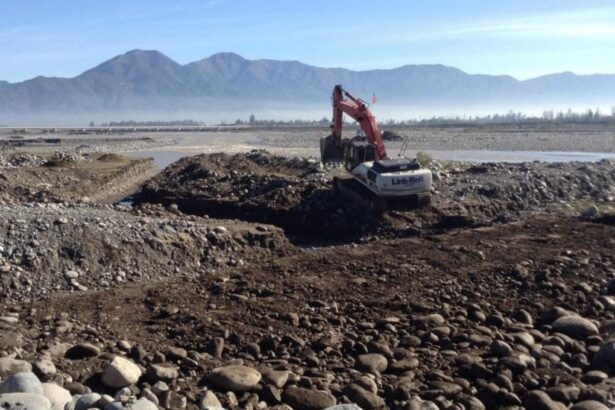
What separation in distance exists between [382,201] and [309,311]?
8.61 metres

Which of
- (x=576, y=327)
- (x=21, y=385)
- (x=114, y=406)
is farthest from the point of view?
(x=576, y=327)

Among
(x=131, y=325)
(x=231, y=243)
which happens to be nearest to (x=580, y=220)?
(x=231, y=243)

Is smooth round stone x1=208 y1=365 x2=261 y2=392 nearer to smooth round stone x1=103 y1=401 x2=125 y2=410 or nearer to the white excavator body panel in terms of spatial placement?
smooth round stone x1=103 y1=401 x2=125 y2=410

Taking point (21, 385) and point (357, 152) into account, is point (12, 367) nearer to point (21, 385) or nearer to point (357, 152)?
point (21, 385)

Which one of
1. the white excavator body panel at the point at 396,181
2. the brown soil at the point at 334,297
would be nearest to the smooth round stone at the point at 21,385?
the brown soil at the point at 334,297

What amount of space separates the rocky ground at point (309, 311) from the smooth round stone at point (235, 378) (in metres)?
0.02

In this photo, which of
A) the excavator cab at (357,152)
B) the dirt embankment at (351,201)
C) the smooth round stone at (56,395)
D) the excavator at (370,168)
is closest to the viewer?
the smooth round stone at (56,395)

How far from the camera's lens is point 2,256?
41.0 feet

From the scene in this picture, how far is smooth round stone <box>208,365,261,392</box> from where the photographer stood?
8.30 m

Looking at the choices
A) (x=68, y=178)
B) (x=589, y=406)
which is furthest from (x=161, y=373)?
(x=68, y=178)

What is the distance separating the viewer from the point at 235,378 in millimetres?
8375

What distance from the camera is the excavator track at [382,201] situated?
64.3 ft

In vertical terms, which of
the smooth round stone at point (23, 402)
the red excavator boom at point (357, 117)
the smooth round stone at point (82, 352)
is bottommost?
the smooth round stone at point (82, 352)

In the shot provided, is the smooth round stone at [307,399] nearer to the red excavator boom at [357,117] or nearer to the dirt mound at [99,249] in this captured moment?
the dirt mound at [99,249]
